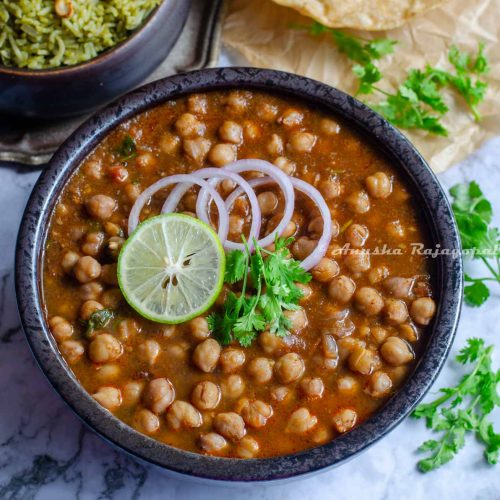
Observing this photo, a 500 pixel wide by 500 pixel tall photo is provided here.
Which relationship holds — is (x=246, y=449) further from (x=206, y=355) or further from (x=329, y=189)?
(x=329, y=189)

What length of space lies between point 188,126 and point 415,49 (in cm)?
151

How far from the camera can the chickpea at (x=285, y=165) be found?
3670mm

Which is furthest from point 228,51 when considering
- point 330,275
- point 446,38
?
point 330,275

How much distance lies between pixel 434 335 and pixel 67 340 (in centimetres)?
148

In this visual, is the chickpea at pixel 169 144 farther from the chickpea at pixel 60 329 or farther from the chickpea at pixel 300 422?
the chickpea at pixel 300 422

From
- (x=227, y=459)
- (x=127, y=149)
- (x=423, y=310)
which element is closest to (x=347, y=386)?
(x=423, y=310)

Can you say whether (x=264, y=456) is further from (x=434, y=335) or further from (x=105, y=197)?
A: (x=105, y=197)

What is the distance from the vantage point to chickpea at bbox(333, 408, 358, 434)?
11.0 ft

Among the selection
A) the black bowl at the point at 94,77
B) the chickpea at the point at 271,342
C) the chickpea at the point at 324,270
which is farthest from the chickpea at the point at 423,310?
the black bowl at the point at 94,77

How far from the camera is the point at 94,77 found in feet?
13.2

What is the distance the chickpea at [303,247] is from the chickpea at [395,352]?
49cm

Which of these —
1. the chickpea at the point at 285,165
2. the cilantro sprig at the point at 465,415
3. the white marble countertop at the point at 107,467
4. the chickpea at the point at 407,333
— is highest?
the chickpea at the point at 285,165

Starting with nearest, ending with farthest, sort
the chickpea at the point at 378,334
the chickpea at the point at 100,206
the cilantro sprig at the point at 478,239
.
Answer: the chickpea at the point at 378,334
the chickpea at the point at 100,206
the cilantro sprig at the point at 478,239

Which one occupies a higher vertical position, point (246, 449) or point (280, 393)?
point (280, 393)
